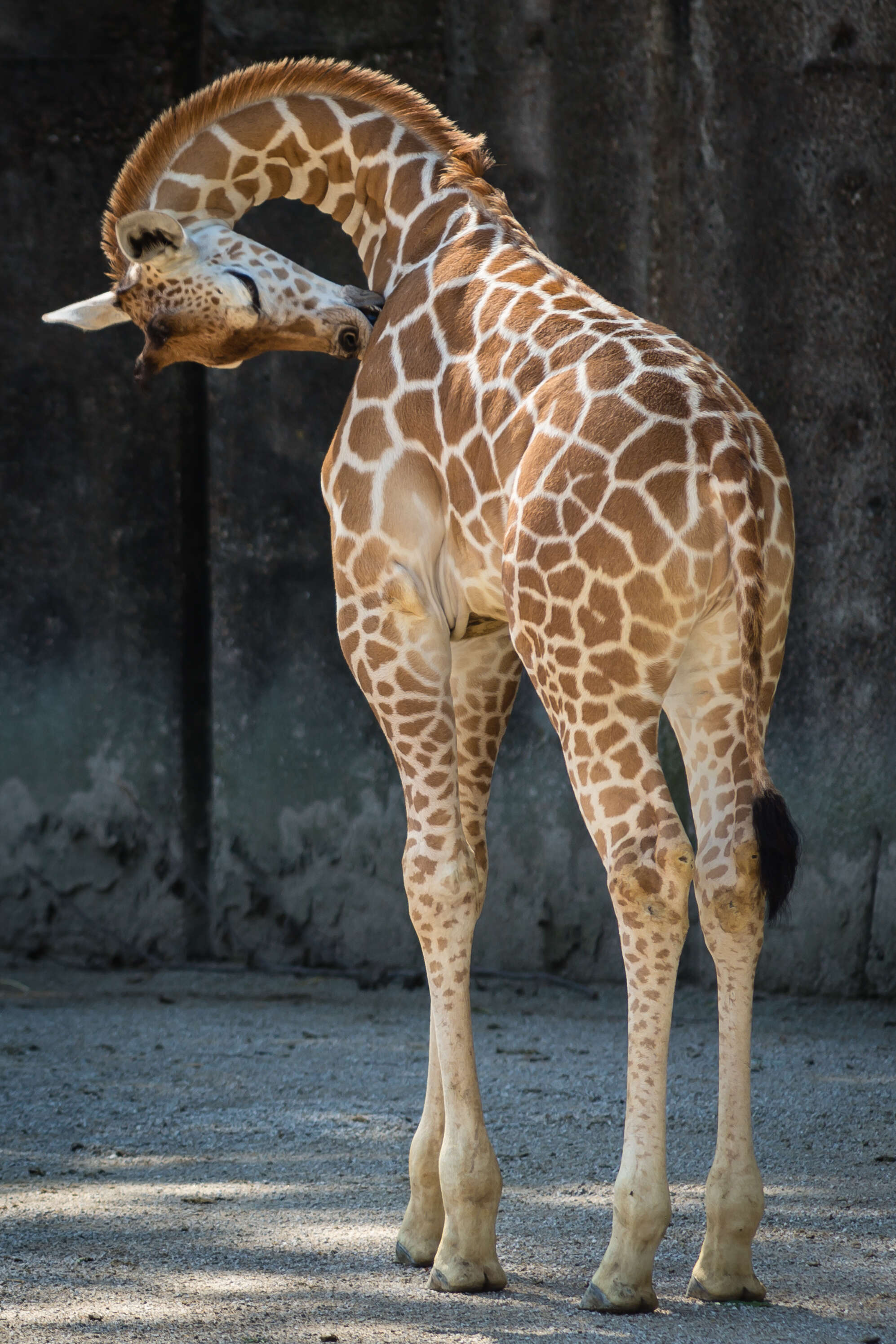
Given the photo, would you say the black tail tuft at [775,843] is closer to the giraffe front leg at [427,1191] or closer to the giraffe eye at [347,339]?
the giraffe front leg at [427,1191]

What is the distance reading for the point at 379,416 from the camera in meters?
3.57

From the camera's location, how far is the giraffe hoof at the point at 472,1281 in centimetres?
325

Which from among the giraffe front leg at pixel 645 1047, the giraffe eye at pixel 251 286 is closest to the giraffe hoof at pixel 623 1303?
the giraffe front leg at pixel 645 1047

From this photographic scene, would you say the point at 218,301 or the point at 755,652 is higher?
the point at 218,301

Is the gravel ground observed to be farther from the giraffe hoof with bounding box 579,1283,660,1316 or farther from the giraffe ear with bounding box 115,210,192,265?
the giraffe ear with bounding box 115,210,192,265

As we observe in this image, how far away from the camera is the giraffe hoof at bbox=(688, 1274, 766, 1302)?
3.14 m

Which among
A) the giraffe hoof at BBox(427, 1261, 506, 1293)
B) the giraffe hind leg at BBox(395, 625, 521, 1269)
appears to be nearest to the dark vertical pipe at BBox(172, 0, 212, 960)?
the giraffe hind leg at BBox(395, 625, 521, 1269)

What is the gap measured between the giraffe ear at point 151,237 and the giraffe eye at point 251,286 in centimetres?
13

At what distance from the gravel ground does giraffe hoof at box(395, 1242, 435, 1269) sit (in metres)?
0.07

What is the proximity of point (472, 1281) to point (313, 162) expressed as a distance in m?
2.89

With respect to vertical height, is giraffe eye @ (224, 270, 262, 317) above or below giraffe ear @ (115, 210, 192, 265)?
below

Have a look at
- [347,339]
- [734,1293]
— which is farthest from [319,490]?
[734,1293]

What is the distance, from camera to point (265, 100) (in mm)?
3961

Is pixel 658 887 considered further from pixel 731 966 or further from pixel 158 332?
pixel 158 332
